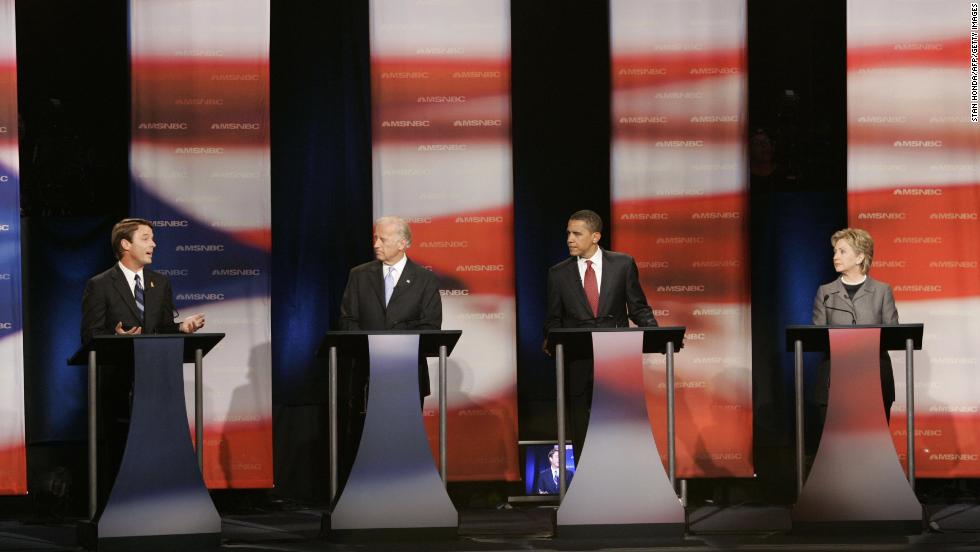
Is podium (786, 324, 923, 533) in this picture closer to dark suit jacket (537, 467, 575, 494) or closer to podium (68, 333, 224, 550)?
dark suit jacket (537, 467, 575, 494)

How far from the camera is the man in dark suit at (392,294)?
627 cm

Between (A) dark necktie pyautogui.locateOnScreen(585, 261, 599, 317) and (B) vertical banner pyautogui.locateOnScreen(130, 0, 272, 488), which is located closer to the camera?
(A) dark necktie pyautogui.locateOnScreen(585, 261, 599, 317)

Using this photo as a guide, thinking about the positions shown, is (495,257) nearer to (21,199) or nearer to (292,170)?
(292,170)

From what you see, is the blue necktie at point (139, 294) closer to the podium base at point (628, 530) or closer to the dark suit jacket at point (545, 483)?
the podium base at point (628, 530)

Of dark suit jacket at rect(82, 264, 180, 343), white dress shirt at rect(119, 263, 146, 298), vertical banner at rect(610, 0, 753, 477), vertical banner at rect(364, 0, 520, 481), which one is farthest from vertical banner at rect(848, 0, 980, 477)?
white dress shirt at rect(119, 263, 146, 298)

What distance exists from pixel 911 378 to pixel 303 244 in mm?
3611

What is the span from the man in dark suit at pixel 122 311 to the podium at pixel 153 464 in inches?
9.8

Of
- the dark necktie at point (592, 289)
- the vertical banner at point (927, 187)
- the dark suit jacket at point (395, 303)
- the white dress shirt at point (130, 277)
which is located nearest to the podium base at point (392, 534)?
the dark suit jacket at point (395, 303)

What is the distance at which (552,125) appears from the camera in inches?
301

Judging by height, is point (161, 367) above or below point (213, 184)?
below

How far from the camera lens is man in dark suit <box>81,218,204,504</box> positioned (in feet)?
19.5

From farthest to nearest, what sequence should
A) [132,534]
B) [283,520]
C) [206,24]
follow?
[206,24] → [283,520] → [132,534]

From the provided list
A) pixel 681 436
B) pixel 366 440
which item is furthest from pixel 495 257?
pixel 366 440

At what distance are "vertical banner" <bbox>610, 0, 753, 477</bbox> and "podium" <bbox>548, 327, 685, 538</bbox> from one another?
152 centimetres
